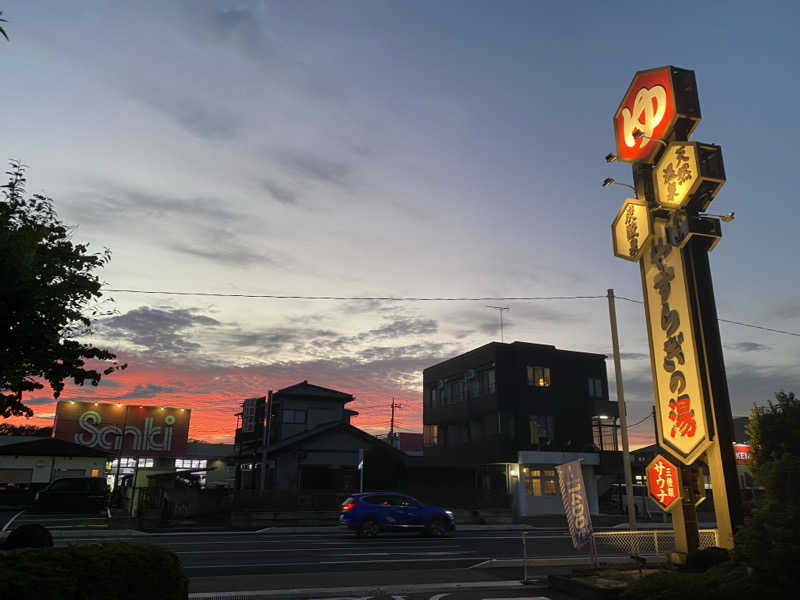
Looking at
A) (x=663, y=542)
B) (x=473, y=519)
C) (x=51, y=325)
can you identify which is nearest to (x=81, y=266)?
(x=51, y=325)

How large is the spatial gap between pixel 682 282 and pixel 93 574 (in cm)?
1093

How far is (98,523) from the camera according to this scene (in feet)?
80.4

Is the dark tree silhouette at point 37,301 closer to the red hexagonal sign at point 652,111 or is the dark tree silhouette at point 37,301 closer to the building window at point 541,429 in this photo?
the red hexagonal sign at point 652,111

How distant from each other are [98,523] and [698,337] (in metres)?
25.0

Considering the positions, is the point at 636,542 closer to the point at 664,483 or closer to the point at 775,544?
the point at 664,483

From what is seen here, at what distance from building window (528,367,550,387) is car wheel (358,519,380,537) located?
75.5 feet

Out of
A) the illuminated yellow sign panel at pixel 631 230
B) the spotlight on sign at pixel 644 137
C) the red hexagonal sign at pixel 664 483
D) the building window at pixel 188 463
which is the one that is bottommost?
the red hexagonal sign at pixel 664 483

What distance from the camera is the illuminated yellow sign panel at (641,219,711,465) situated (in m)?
10.8

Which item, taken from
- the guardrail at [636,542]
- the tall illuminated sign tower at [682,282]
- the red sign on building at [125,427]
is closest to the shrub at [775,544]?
the tall illuminated sign tower at [682,282]

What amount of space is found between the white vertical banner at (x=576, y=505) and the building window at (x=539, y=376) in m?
29.6

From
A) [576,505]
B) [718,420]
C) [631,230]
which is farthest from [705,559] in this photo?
[631,230]

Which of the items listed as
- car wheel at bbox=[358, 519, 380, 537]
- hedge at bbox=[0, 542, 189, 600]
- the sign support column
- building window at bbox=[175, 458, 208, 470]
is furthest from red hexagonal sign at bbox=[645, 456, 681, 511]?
building window at bbox=[175, 458, 208, 470]

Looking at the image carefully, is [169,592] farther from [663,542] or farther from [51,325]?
[663,542]

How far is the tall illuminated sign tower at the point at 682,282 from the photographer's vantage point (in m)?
10.6
